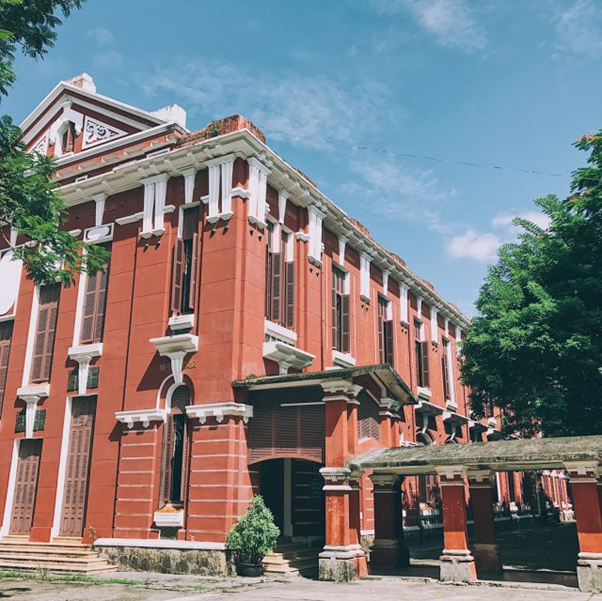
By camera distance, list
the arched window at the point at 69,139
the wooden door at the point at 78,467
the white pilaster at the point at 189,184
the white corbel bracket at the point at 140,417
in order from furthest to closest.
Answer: the arched window at the point at 69,139
the white pilaster at the point at 189,184
the wooden door at the point at 78,467
the white corbel bracket at the point at 140,417

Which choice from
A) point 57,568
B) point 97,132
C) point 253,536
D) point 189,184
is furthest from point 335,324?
point 57,568

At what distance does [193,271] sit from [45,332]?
6.85 metres

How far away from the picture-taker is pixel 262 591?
13906mm

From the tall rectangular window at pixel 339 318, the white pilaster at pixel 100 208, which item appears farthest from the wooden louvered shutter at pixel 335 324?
the white pilaster at pixel 100 208

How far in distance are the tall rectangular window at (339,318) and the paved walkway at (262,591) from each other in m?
9.59

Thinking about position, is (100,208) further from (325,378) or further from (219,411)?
(325,378)

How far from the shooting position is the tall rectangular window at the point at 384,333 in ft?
90.2

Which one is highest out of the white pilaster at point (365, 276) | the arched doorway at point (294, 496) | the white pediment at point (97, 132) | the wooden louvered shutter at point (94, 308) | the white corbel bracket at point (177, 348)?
the white pediment at point (97, 132)

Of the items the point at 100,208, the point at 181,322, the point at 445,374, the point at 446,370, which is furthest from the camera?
the point at 446,370

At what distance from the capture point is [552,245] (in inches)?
898

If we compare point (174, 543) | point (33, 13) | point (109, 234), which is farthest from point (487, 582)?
point (33, 13)

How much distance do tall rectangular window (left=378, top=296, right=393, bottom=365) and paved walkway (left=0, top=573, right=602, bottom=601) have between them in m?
12.6

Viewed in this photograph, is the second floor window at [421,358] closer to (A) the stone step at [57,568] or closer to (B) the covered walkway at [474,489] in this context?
(B) the covered walkway at [474,489]

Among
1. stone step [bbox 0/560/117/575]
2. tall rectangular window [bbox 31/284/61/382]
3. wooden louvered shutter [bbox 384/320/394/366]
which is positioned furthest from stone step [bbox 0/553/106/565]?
wooden louvered shutter [bbox 384/320/394/366]
